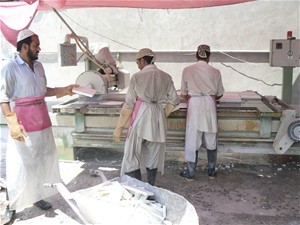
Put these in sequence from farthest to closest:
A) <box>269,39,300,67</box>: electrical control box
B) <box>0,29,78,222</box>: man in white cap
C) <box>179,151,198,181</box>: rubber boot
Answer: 1. <box>269,39,300,67</box>: electrical control box
2. <box>179,151,198,181</box>: rubber boot
3. <box>0,29,78,222</box>: man in white cap

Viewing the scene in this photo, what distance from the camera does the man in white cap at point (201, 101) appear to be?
13.9ft

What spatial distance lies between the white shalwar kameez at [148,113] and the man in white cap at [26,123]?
34.2 inches

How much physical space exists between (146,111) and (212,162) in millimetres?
1272

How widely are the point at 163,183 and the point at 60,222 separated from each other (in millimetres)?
1456

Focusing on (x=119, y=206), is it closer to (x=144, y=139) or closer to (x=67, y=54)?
(x=144, y=139)

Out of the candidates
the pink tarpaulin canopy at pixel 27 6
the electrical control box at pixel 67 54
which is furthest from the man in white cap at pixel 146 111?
the electrical control box at pixel 67 54

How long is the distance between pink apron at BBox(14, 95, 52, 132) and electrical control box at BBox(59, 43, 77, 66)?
1187 millimetres

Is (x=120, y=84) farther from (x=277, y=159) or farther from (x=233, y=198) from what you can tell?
(x=277, y=159)

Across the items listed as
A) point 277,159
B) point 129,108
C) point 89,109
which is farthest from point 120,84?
point 277,159

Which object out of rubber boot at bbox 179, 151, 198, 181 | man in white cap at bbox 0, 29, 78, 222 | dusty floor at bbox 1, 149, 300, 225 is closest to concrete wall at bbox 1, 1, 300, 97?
dusty floor at bbox 1, 149, 300, 225

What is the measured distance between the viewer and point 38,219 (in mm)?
3490

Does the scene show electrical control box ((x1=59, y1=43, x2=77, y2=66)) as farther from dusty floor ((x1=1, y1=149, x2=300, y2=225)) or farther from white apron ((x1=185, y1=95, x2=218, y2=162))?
white apron ((x1=185, y1=95, x2=218, y2=162))

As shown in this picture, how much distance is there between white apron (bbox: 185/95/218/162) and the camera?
4.25 metres

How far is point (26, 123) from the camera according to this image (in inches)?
134
